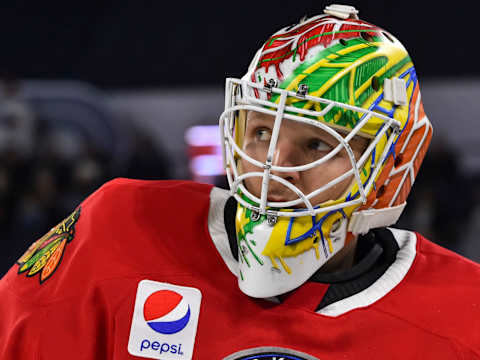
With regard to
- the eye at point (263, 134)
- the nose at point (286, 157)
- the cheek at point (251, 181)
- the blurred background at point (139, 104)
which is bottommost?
the blurred background at point (139, 104)

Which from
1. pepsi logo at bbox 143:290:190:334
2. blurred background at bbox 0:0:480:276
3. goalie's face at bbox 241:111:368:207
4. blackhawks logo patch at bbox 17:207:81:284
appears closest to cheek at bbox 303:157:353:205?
goalie's face at bbox 241:111:368:207

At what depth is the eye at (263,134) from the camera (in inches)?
39.9

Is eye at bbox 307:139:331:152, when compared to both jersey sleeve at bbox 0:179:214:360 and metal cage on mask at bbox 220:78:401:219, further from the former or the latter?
jersey sleeve at bbox 0:179:214:360

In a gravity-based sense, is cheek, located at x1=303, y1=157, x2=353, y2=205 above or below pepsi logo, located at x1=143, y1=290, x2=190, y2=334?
above

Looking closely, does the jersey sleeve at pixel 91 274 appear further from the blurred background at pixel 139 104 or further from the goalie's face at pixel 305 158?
the blurred background at pixel 139 104

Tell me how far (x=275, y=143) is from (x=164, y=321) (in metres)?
0.33

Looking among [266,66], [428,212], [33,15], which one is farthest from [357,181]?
[33,15]

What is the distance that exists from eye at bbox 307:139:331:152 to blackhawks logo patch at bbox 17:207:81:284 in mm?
443

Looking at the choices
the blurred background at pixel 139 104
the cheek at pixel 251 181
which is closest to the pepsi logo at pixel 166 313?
the cheek at pixel 251 181

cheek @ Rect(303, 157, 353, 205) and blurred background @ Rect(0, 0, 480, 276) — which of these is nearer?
cheek @ Rect(303, 157, 353, 205)

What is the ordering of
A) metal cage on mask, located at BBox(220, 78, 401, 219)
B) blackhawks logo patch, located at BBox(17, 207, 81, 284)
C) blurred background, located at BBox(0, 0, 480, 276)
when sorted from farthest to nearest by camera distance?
blurred background, located at BBox(0, 0, 480, 276), blackhawks logo patch, located at BBox(17, 207, 81, 284), metal cage on mask, located at BBox(220, 78, 401, 219)

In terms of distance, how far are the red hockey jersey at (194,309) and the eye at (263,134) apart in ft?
0.64

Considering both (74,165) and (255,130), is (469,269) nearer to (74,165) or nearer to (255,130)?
(255,130)

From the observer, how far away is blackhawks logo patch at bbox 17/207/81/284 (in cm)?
107
